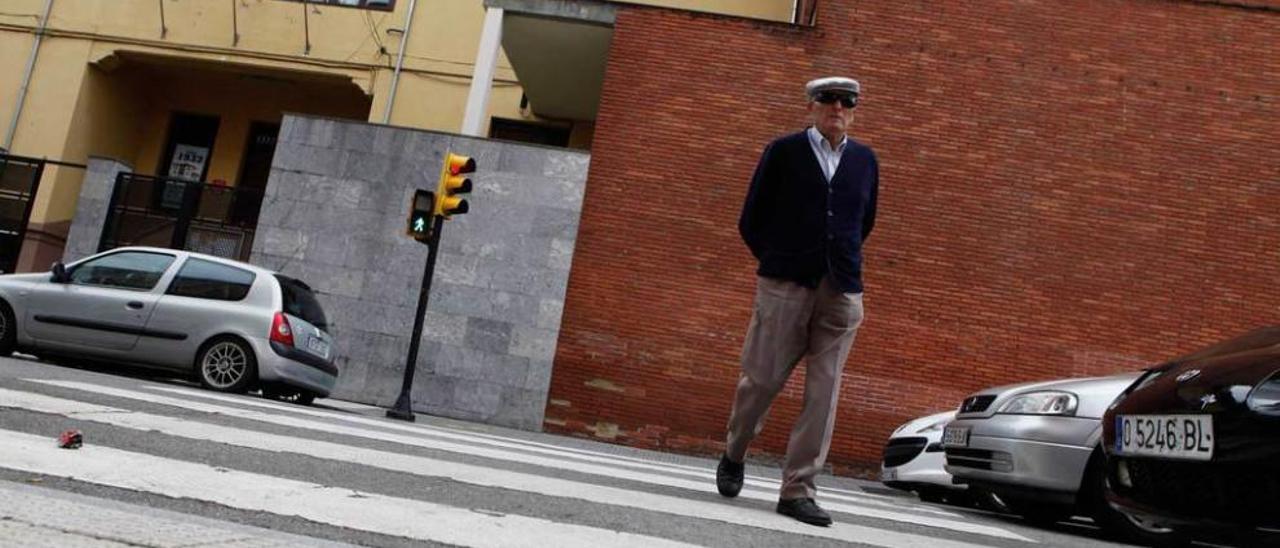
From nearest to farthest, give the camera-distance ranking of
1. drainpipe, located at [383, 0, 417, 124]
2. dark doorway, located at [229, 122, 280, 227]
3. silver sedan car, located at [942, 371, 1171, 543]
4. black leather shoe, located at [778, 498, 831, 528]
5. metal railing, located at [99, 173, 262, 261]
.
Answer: black leather shoe, located at [778, 498, 831, 528], silver sedan car, located at [942, 371, 1171, 543], metal railing, located at [99, 173, 262, 261], drainpipe, located at [383, 0, 417, 124], dark doorway, located at [229, 122, 280, 227]

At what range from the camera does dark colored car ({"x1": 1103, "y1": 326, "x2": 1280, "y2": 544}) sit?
9.84 feet

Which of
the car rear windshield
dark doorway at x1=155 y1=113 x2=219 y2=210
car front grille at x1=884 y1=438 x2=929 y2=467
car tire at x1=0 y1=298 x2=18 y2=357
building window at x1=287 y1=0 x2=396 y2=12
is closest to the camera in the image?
car front grille at x1=884 y1=438 x2=929 y2=467

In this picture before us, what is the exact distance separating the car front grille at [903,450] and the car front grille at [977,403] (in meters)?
1.53

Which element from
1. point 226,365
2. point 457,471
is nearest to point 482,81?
point 226,365

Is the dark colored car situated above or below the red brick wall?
below

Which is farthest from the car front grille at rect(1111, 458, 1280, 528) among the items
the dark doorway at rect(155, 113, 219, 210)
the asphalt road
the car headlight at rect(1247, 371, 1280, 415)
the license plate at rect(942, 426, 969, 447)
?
the dark doorway at rect(155, 113, 219, 210)

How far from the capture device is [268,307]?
Result: 965cm

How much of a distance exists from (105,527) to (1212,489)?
3322 mm

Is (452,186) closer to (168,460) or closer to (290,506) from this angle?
(168,460)

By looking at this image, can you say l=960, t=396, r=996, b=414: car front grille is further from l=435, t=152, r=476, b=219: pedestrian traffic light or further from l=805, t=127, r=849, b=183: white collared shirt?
l=435, t=152, r=476, b=219: pedestrian traffic light

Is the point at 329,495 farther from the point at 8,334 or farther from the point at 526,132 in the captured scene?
the point at 526,132

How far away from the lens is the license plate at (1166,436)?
3248mm

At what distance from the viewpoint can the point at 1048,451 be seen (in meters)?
6.31

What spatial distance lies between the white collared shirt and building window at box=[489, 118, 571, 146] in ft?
44.2
